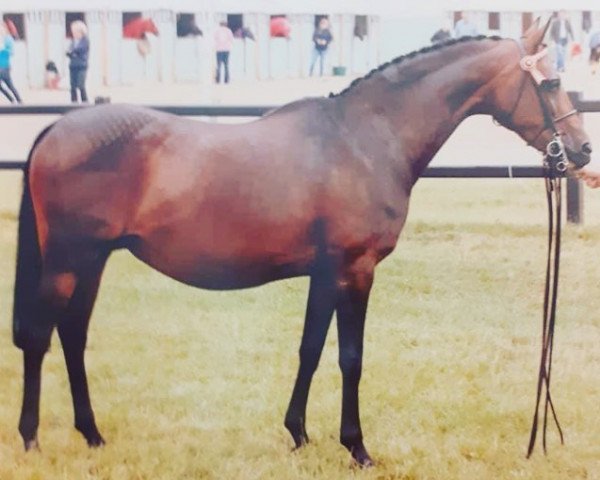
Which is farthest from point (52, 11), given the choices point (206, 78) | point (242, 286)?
point (242, 286)

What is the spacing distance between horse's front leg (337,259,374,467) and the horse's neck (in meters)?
0.33

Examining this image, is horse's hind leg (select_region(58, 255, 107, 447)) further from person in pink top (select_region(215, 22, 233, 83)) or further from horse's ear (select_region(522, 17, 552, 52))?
horse's ear (select_region(522, 17, 552, 52))

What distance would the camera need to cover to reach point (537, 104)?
216 cm

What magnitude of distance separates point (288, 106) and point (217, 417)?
2.66 feet

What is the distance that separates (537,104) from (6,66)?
4.44 ft

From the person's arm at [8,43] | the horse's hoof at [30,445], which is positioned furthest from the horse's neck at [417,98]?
the horse's hoof at [30,445]

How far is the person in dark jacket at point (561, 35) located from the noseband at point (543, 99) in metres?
0.18

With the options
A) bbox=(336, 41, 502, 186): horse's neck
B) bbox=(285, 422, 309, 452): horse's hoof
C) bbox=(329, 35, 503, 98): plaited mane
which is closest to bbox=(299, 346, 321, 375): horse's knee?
bbox=(285, 422, 309, 452): horse's hoof

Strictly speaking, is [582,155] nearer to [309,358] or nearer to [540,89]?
[540,89]

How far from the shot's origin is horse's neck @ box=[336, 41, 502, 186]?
7.12 feet

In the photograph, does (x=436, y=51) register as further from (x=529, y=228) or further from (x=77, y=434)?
(x=77, y=434)

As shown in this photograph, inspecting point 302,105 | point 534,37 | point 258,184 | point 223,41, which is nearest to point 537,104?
point 534,37

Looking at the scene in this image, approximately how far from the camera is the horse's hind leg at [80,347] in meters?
2.19

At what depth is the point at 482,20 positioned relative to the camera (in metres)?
2.34
